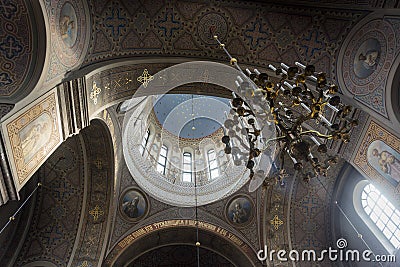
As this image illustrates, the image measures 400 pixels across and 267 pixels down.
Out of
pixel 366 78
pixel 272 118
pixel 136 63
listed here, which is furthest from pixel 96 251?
pixel 366 78

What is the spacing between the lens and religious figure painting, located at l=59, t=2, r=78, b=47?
18.2 feet

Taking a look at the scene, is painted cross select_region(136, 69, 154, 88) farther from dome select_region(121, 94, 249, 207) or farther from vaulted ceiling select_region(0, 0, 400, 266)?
dome select_region(121, 94, 249, 207)

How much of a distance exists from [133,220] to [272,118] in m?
6.30

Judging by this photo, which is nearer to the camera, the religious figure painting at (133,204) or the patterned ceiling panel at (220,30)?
the patterned ceiling panel at (220,30)

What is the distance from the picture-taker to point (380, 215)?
26.9ft

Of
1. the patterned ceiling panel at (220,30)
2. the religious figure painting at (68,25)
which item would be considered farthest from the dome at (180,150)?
the religious figure painting at (68,25)

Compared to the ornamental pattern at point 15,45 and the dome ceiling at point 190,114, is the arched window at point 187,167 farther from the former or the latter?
the ornamental pattern at point 15,45

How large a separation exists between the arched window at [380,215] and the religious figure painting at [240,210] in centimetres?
307

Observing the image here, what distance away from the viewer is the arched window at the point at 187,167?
463 inches

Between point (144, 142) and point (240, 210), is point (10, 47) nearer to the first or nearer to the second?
point (144, 142)

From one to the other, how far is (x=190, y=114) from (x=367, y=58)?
7878mm

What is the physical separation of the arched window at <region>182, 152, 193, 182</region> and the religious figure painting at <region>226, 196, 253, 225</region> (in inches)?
80.1

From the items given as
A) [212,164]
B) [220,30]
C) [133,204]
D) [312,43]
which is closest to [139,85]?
[220,30]

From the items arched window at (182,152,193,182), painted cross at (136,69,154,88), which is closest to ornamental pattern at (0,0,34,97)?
painted cross at (136,69,154,88)
